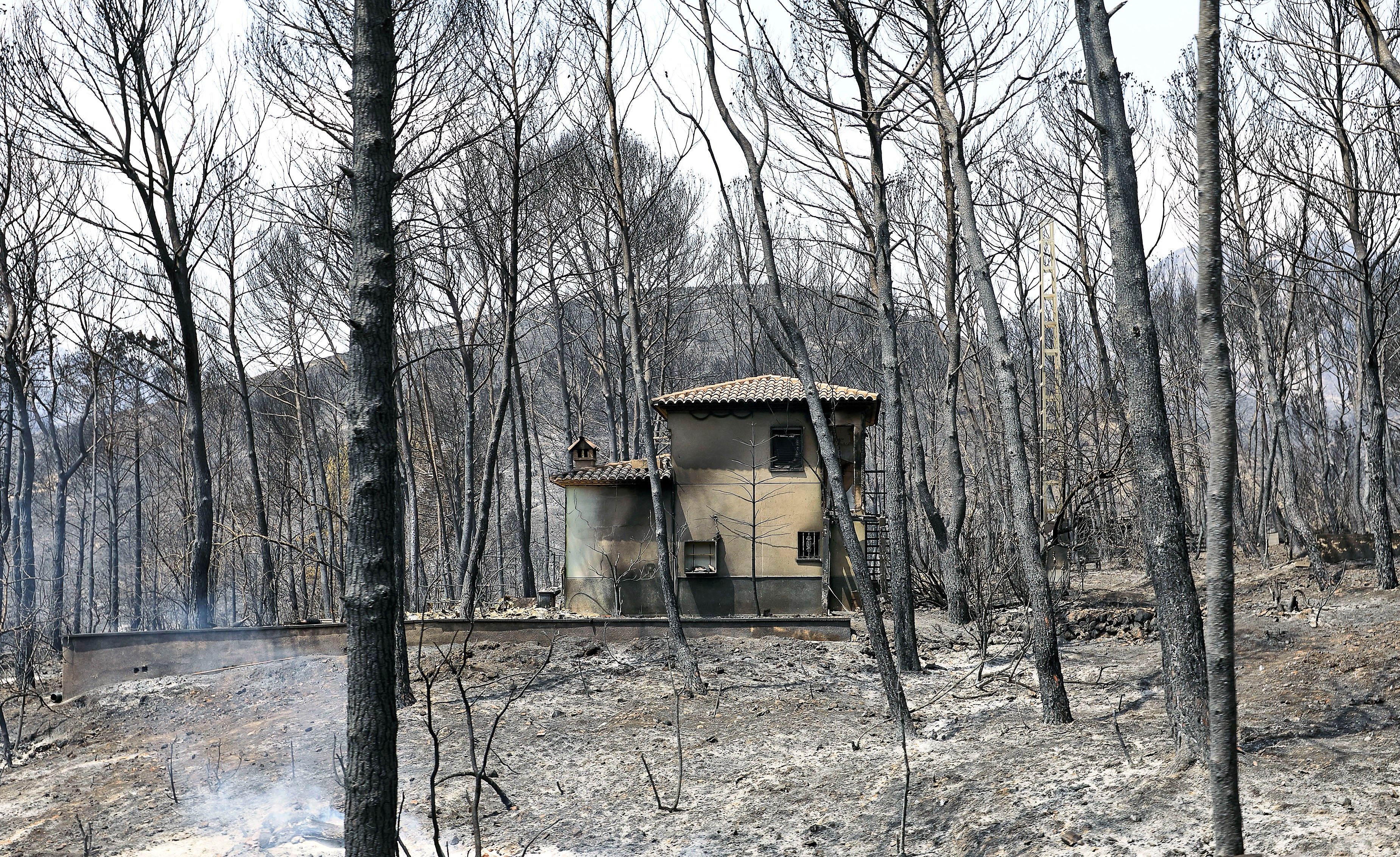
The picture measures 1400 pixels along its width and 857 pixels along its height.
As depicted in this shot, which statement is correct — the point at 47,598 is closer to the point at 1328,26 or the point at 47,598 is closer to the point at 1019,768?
the point at 1019,768

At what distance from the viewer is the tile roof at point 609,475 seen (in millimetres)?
21031

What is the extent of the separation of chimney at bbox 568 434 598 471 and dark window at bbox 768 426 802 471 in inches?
167

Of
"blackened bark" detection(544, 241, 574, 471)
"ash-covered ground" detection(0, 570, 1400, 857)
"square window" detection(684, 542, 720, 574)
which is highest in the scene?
"blackened bark" detection(544, 241, 574, 471)

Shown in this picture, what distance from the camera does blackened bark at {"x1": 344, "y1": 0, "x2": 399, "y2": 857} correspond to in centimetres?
420

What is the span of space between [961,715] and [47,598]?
32339 millimetres

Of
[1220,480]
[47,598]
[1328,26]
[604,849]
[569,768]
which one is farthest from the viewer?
[47,598]

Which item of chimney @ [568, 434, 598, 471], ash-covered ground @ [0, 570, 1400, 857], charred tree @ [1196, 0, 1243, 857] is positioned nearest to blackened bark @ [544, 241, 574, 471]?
chimney @ [568, 434, 598, 471]

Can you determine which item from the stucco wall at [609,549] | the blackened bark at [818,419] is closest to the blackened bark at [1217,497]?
the blackened bark at [818,419]

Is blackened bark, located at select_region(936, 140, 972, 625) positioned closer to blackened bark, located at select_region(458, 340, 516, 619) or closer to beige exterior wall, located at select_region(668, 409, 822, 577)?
beige exterior wall, located at select_region(668, 409, 822, 577)

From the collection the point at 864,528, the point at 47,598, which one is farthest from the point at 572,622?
the point at 47,598

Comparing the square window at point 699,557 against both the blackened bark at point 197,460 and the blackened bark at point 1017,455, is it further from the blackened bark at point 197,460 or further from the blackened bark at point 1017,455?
the blackened bark at point 1017,455

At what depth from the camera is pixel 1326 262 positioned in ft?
48.2

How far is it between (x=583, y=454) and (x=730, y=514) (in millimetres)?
3978

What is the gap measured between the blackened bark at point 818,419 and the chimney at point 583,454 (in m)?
11.8
